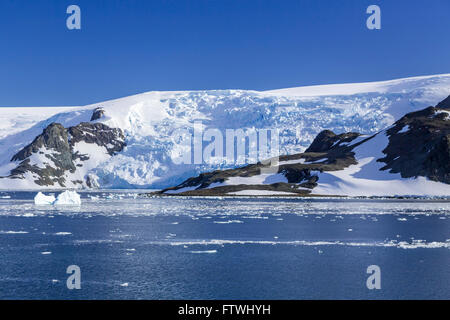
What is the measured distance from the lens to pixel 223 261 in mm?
36031

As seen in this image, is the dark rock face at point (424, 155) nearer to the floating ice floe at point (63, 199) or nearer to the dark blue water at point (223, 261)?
the floating ice floe at point (63, 199)

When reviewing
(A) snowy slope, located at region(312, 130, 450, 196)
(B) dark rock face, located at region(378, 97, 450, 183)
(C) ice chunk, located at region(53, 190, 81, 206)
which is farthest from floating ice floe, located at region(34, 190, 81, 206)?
(B) dark rock face, located at region(378, 97, 450, 183)

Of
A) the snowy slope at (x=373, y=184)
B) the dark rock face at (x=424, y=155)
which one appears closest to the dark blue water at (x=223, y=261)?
the snowy slope at (x=373, y=184)

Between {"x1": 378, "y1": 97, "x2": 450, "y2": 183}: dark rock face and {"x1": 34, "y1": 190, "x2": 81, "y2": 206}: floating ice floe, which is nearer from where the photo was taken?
{"x1": 34, "y1": 190, "x2": 81, "y2": 206}: floating ice floe

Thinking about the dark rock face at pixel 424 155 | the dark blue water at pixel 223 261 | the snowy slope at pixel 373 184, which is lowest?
the snowy slope at pixel 373 184

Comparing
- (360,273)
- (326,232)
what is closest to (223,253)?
(360,273)

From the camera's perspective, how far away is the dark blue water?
27.2 m

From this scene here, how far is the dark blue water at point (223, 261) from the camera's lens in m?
27.2

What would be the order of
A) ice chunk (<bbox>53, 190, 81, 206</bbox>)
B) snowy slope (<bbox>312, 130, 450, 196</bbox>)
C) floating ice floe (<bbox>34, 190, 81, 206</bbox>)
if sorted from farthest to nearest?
snowy slope (<bbox>312, 130, 450, 196</bbox>), ice chunk (<bbox>53, 190, 81, 206</bbox>), floating ice floe (<bbox>34, 190, 81, 206</bbox>)

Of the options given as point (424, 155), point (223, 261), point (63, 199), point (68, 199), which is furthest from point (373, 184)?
point (223, 261)

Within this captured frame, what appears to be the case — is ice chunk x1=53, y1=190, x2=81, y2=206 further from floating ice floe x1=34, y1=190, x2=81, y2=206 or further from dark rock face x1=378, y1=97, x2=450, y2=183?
dark rock face x1=378, y1=97, x2=450, y2=183

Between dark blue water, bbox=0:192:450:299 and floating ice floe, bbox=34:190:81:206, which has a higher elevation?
dark blue water, bbox=0:192:450:299

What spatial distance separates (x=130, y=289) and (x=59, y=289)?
374 centimetres

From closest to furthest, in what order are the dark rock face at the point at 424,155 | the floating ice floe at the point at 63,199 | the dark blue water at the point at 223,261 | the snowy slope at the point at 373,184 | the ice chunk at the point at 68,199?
1. the dark blue water at the point at 223,261
2. the floating ice floe at the point at 63,199
3. the ice chunk at the point at 68,199
4. the snowy slope at the point at 373,184
5. the dark rock face at the point at 424,155
